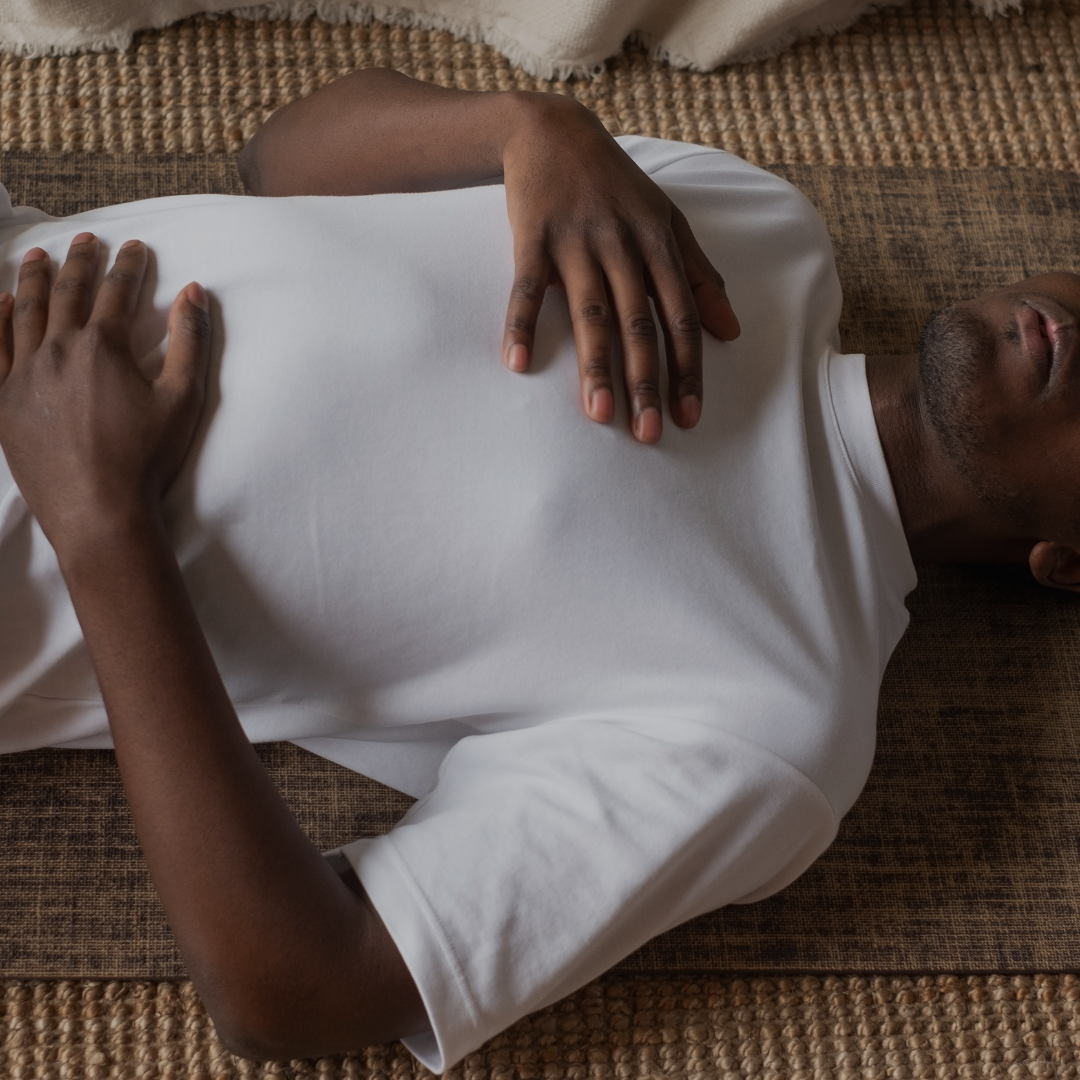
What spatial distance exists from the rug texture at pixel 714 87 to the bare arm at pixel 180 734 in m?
0.53

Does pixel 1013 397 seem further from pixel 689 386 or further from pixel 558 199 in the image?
pixel 558 199

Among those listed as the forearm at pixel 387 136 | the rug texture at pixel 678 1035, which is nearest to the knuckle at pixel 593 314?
the forearm at pixel 387 136

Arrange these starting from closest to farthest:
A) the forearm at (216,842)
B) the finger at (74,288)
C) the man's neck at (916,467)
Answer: the forearm at (216,842)
the finger at (74,288)
the man's neck at (916,467)

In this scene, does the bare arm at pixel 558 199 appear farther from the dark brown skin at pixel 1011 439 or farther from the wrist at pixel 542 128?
the dark brown skin at pixel 1011 439

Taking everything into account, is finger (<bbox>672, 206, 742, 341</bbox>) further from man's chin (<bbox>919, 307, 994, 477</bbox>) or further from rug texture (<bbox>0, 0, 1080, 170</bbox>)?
rug texture (<bbox>0, 0, 1080, 170</bbox>)

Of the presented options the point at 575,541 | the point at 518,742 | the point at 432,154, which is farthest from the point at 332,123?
the point at 518,742

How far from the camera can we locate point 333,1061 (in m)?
0.90

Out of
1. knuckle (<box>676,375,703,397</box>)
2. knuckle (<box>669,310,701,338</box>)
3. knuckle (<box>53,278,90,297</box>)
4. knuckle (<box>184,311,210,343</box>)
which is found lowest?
knuckle (<box>676,375,703,397</box>)

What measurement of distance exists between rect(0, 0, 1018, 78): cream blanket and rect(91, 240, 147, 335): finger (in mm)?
518

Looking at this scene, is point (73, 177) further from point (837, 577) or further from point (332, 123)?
point (837, 577)

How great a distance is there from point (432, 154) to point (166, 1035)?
78 centimetres

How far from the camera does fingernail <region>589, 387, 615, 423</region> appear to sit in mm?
816

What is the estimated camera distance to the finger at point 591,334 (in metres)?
0.82

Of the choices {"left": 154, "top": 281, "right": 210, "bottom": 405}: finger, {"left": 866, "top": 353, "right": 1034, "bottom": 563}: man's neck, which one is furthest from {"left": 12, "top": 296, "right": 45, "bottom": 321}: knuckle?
{"left": 866, "top": 353, "right": 1034, "bottom": 563}: man's neck
